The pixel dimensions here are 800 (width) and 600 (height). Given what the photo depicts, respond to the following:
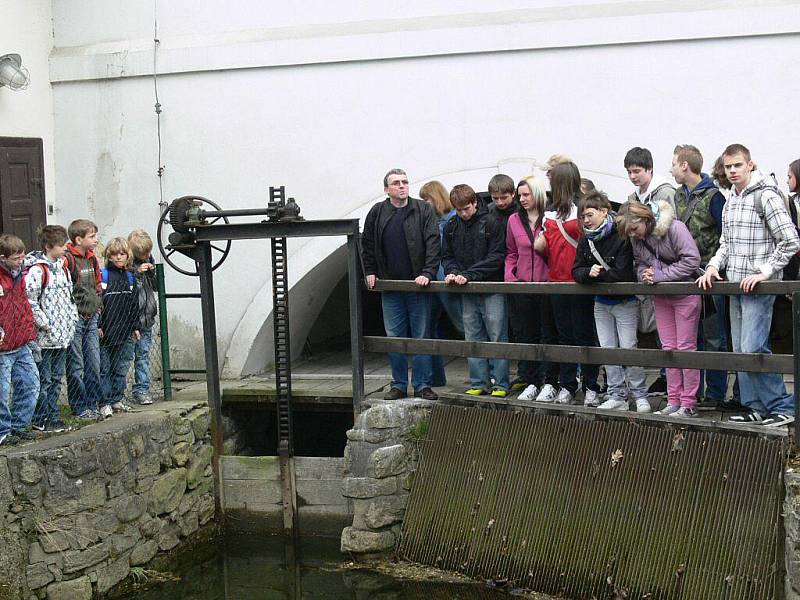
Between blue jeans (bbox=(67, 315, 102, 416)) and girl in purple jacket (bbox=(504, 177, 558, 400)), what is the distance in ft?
9.24

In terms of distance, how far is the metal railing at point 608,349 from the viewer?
20.0 ft

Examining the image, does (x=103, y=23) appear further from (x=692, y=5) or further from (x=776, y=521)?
(x=776, y=521)

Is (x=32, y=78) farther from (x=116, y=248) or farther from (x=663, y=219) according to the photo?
(x=663, y=219)

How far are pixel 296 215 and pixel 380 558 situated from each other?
2.41 metres

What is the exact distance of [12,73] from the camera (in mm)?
9609

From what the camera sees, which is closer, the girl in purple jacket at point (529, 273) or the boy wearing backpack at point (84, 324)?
the girl in purple jacket at point (529, 273)

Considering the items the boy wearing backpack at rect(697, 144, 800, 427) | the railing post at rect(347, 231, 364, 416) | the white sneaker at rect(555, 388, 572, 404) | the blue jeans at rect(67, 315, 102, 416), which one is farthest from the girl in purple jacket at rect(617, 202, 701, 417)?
the blue jeans at rect(67, 315, 102, 416)

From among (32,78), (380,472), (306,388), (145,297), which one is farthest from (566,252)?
(32,78)

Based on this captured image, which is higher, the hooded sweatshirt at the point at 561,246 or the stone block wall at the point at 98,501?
the hooded sweatshirt at the point at 561,246

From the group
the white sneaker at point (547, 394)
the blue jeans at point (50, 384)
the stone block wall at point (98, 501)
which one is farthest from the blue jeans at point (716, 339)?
the blue jeans at point (50, 384)

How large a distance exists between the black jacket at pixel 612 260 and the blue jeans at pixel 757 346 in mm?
637

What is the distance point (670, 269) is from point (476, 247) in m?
1.46

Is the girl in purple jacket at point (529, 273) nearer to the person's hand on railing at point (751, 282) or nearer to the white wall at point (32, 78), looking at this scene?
the person's hand on railing at point (751, 282)

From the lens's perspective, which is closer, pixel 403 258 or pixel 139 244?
pixel 403 258
